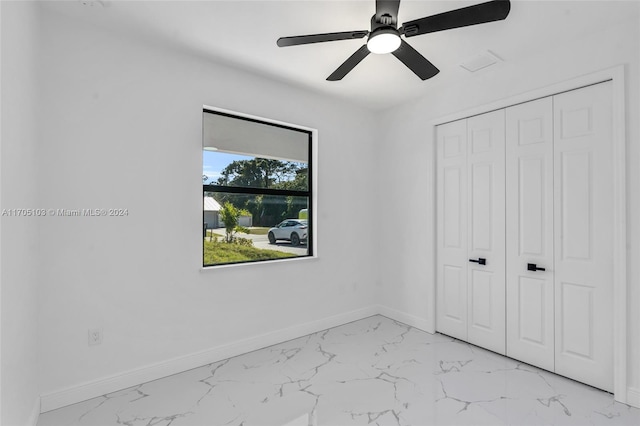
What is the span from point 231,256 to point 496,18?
263 cm

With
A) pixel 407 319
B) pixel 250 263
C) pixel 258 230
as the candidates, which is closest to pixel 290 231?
pixel 258 230

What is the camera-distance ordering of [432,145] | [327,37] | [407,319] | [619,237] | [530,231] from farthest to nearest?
[407,319] < [432,145] < [530,231] < [619,237] < [327,37]

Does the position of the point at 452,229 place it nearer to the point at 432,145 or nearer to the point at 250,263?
the point at 432,145

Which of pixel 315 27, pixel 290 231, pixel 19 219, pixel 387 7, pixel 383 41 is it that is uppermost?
pixel 315 27

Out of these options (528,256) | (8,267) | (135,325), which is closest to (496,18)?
(528,256)

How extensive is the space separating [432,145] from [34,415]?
3784mm

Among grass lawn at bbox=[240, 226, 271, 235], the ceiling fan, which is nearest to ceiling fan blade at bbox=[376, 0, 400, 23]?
the ceiling fan

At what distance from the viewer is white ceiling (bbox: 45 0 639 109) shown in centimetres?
203

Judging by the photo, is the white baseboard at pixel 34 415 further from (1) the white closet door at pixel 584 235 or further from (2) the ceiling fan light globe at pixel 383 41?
(1) the white closet door at pixel 584 235

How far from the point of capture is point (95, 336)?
2.23m

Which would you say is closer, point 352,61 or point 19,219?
point 19,219

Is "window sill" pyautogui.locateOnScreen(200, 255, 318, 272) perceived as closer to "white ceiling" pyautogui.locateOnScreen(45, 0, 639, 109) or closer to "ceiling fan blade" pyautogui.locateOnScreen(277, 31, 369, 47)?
"white ceiling" pyautogui.locateOnScreen(45, 0, 639, 109)

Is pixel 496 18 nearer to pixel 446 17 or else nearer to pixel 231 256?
pixel 446 17

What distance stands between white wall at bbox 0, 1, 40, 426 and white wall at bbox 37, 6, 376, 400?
141 mm
